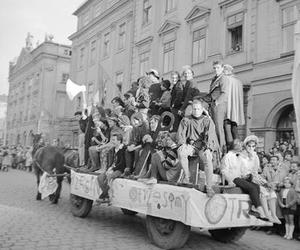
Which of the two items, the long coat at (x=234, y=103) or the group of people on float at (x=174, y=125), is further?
the long coat at (x=234, y=103)

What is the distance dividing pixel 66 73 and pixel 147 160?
3979cm

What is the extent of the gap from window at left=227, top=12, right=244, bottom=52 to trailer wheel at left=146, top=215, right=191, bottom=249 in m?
12.0

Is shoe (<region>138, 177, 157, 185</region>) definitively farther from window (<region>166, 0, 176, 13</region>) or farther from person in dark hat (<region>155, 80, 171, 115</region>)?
window (<region>166, 0, 176, 13</region>)

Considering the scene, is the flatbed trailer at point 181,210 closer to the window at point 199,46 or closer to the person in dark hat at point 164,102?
the person in dark hat at point 164,102

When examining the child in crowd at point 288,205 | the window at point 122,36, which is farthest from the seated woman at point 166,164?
the window at point 122,36

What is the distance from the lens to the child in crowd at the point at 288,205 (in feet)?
27.6

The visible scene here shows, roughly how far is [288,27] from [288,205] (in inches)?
331

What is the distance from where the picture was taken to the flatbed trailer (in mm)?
5590

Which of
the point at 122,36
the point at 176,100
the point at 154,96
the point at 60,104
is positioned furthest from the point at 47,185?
the point at 60,104

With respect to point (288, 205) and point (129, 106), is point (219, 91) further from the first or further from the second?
point (288, 205)

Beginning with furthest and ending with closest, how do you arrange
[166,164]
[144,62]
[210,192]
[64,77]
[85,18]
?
[64,77]
[85,18]
[144,62]
[166,164]
[210,192]

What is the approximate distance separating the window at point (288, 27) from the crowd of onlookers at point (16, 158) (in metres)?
18.7

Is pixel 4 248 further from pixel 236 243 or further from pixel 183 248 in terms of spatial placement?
pixel 236 243

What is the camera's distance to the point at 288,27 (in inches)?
575
